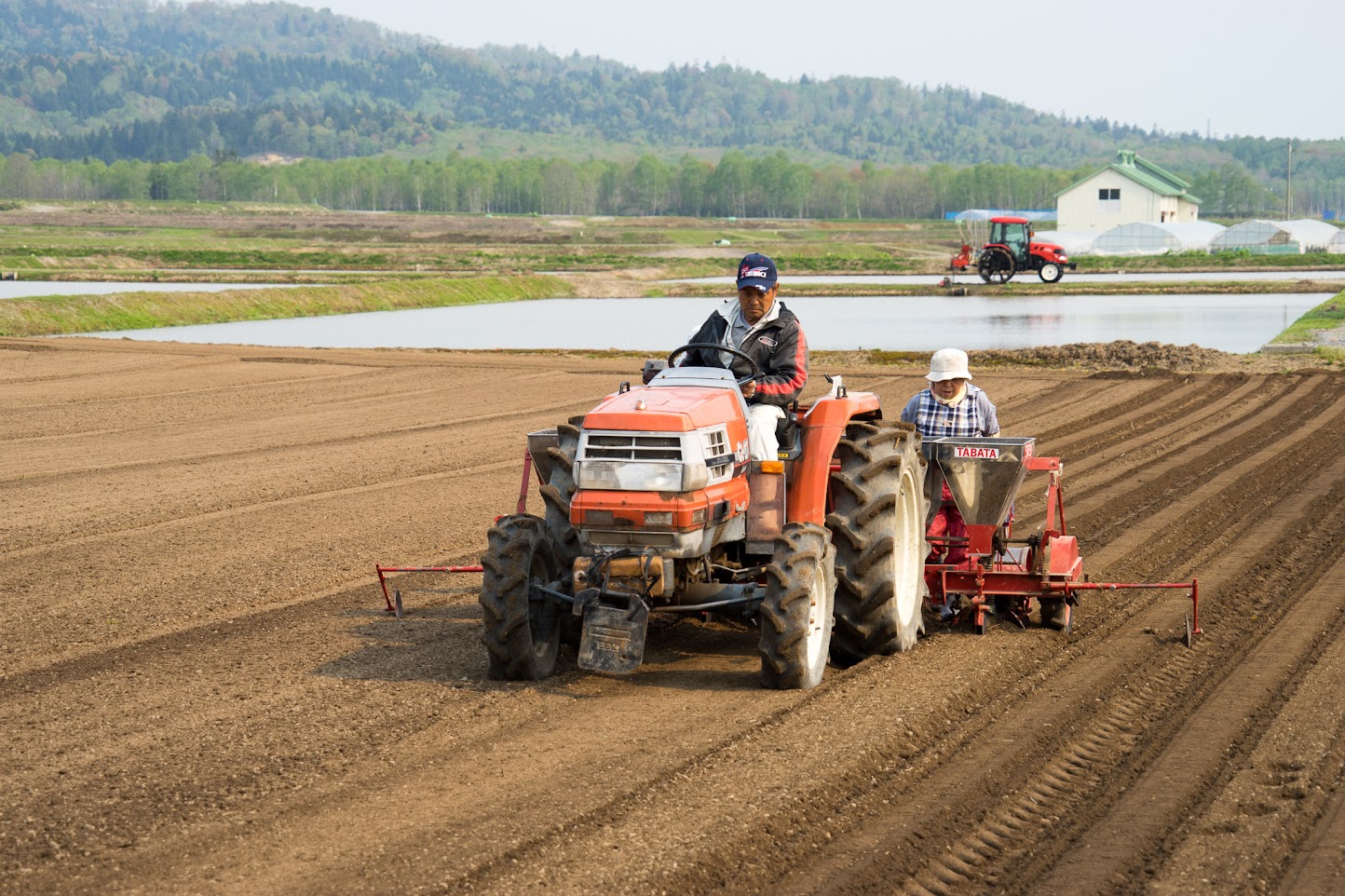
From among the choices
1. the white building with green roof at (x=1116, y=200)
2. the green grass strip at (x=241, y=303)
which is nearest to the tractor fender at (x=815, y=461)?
the green grass strip at (x=241, y=303)

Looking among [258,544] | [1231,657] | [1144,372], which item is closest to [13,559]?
[258,544]

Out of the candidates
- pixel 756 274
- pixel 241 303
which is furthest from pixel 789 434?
pixel 241 303

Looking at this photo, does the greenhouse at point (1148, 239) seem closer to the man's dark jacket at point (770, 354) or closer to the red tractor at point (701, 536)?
the man's dark jacket at point (770, 354)

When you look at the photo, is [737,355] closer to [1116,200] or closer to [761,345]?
[761,345]

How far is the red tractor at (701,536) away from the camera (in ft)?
22.5

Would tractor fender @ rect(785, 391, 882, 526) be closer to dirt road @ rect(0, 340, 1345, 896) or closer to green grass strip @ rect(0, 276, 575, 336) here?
dirt road @ rect(0, 340, 1345, 896)

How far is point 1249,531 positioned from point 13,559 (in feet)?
30.6

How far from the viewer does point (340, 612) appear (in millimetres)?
9133

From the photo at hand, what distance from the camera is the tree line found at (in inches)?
7219

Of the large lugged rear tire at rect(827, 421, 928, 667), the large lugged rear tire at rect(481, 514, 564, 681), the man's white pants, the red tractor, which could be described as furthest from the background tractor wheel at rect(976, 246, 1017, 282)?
the large lugged rear tire at rect(481, 514, 564, 681)

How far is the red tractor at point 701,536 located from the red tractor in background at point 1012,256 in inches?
1982

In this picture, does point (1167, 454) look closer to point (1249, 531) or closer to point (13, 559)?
point (1249, 531)

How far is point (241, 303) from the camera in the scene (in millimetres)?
43594

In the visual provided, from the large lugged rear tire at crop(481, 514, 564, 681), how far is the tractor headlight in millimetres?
462
